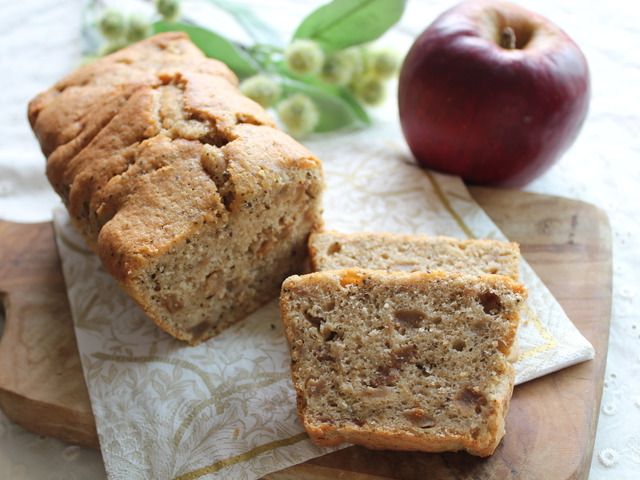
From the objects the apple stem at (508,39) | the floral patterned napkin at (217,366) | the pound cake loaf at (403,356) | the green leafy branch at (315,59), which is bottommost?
the floral patterned napkin at (217,366)

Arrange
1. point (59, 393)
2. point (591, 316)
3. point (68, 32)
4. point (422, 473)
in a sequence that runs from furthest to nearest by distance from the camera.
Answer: point (68, 32)
point (591, 316)
point (59, 393)
point (422, 473)

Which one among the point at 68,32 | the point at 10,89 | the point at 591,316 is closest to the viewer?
the point at 591,316

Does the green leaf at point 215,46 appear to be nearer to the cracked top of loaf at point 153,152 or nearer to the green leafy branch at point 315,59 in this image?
the green leafy branch at point 315,59

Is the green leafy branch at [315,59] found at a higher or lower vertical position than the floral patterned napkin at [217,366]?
higher

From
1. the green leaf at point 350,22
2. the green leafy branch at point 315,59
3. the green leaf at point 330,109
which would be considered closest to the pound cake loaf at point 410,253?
the green leafy branch at point 315,59

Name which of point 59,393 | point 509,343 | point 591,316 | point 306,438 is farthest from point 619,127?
point 59,393

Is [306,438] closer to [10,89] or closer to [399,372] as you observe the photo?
[399,372]
